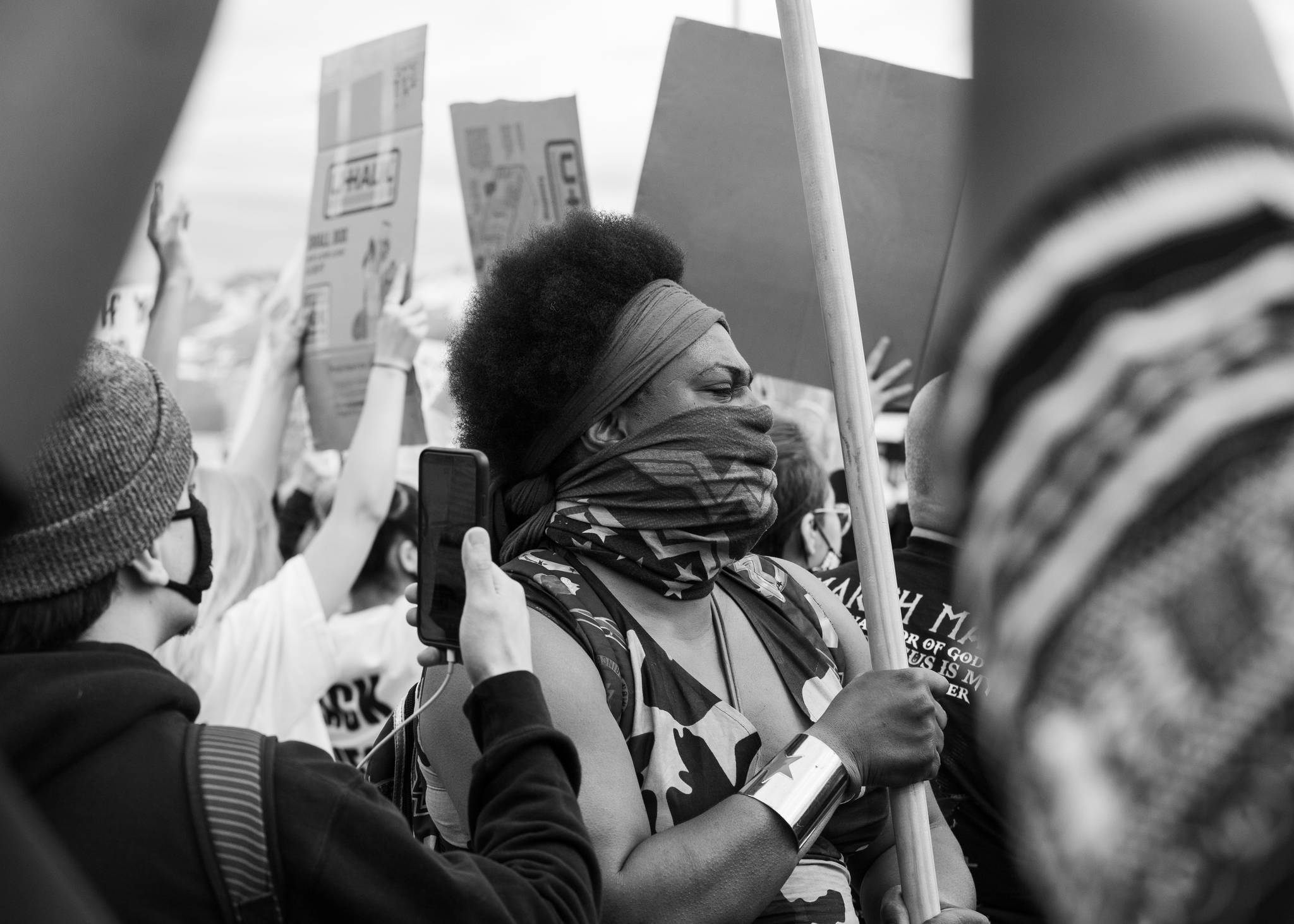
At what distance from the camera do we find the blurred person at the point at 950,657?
113 inches

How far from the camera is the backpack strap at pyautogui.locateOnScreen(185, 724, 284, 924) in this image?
138 centimetres

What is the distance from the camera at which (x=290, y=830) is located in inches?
56.0

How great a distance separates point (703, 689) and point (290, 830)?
0.94 metres

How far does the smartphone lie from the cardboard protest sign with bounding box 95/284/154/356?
3.05m

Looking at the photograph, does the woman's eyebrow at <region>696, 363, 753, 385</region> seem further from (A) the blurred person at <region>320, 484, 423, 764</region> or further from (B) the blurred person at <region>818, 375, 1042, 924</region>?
(A) the blurred person at <region>320, 484, 423, 764</region>

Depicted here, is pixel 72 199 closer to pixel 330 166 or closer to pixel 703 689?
pixel 703 689

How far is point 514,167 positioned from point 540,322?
1868 mm

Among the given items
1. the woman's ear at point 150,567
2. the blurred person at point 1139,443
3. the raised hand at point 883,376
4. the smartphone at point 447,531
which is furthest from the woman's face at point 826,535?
the blurred person at point 1139,443

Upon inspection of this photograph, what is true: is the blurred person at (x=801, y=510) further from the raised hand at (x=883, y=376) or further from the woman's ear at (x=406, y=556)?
the woman's ear at (x=406, y=556)

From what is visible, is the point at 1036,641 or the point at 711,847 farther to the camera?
the point at 711,847

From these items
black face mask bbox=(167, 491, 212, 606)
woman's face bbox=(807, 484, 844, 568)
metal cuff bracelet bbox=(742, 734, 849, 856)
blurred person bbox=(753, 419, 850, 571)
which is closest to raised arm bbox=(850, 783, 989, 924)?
metal cuff bracelet bbox=(742, 734, 849, 856)

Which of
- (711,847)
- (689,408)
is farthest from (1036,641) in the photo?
(689,408)

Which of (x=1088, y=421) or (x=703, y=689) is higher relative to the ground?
(x=1088, y=421)

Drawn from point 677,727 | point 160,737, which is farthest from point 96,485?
point 677,727
